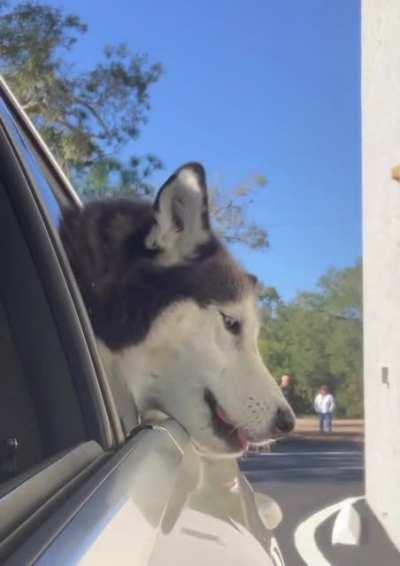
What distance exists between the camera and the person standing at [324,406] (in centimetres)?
234

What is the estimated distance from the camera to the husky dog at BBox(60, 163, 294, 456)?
2311mm

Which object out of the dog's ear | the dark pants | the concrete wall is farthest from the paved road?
the dog's ear

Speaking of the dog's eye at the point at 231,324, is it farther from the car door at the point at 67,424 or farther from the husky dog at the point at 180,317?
the car door at the point at 67,424

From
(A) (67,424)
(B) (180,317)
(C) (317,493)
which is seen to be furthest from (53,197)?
(C) (317,493)

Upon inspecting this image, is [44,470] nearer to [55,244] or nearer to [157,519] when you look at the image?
[157,519]

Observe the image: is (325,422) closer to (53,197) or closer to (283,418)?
(283,418)

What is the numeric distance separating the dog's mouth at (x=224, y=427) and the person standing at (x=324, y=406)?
6.7 inches

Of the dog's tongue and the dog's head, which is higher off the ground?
the dog's head

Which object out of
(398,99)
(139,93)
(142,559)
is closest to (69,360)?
(142,559)

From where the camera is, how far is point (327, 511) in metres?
11.9

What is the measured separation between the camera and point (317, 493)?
42.6ft

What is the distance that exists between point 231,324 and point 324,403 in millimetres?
266

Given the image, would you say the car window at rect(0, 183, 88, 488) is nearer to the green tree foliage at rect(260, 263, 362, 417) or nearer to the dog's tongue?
the dog's tongue

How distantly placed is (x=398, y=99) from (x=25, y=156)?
9.49 meters
